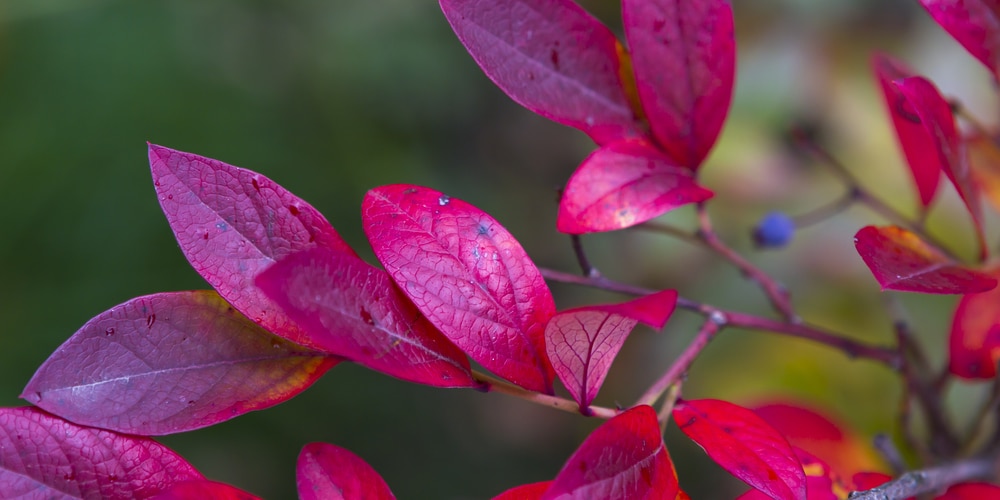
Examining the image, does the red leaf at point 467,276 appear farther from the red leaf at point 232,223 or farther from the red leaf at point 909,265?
the red leaf at point 909,265

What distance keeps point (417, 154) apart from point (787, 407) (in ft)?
3.22

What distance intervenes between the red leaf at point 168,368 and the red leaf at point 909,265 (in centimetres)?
30

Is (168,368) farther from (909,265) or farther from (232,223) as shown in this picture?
(909,265)

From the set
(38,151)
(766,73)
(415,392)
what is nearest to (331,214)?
(415,392)

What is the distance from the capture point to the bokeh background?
1.21 m

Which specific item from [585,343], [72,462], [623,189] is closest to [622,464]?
[585,343]

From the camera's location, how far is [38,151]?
1356 mm

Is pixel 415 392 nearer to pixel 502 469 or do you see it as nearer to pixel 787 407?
pixel 502 469

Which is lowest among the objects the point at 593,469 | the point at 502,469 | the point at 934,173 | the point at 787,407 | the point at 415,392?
the point at 502,469

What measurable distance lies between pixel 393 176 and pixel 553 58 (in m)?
0.99

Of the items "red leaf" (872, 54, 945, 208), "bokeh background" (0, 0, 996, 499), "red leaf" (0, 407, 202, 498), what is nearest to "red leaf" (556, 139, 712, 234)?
"red leaf" (872, 54, 945, 208)

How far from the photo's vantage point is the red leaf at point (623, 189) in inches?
16.7

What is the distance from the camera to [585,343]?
38 centimetres

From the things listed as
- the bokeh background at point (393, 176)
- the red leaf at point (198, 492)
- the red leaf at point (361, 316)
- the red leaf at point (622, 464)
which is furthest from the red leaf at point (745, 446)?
the bokeh background at point (393, 176)
